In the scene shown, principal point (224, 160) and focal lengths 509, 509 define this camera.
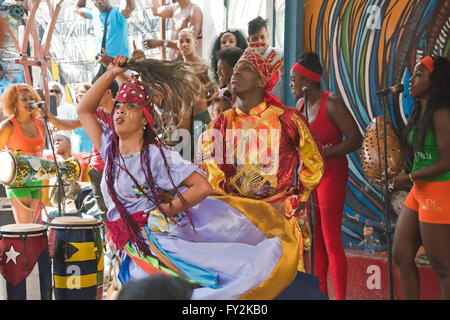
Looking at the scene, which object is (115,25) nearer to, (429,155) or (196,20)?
(196,20)

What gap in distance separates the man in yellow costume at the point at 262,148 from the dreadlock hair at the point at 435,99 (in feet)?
2.22

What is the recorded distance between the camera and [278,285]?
2.36m

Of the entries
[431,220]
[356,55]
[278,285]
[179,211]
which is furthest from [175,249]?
[356,55]

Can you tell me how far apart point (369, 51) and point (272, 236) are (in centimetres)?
205

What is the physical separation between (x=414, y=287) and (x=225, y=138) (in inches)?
60.1

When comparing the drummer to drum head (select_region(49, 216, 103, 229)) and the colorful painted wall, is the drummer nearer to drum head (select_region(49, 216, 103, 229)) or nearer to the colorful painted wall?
drum head (select_region(49, 216, 103, 229))

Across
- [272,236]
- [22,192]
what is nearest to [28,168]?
[22,192]

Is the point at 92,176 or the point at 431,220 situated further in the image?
the point at 92,176

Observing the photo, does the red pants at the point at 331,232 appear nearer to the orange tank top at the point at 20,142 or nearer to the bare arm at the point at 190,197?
the bare arm at the point at 190,197

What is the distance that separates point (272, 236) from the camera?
2646 millimetres

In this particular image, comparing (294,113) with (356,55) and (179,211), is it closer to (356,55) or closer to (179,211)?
(179,211)

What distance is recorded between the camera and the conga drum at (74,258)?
3275 mm

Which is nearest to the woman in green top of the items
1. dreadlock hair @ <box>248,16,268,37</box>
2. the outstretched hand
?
dreadlock hair @ <box>248,16,268,37</box>

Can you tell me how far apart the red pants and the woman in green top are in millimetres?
355
